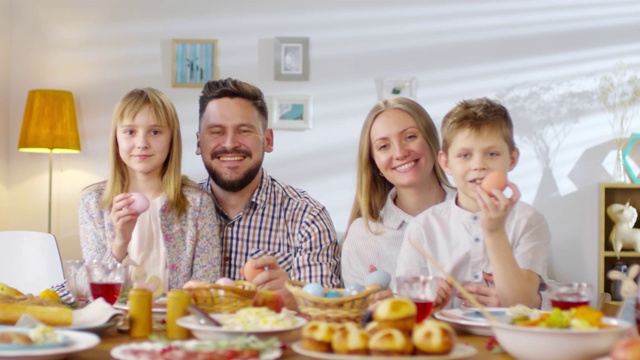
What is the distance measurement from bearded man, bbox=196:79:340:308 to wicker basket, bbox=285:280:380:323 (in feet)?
3.98

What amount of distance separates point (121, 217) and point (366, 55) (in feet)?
10.1

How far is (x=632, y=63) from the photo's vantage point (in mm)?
4941

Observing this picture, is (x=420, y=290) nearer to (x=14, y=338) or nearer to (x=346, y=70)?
(x=14, y=338)

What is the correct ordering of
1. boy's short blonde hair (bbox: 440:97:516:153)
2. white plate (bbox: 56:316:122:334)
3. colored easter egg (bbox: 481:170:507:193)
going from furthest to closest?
boy's short blonde hair (bbox: 440:97:516:153)
colored easter egg (bbox: 481:170:507:193)
white plate (bbox: 56:316:122:334)

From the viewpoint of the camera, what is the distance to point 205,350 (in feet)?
3.87

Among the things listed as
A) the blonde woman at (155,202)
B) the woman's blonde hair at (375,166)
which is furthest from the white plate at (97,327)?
the woman's blonde hair at (375,166)

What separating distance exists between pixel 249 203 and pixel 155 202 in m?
0.33

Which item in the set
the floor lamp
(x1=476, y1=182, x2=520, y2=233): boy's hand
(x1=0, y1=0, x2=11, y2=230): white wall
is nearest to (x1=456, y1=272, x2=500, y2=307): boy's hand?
(x1=476, y1=182, x2=520, y2=233): boy's hand

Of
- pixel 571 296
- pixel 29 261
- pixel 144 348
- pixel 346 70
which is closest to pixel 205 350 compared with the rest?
pixel 144 348

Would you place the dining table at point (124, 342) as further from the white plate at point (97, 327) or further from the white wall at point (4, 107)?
the white wall at point (4, 107)

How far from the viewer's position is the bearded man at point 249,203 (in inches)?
109

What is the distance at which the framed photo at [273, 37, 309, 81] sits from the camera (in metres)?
5.02

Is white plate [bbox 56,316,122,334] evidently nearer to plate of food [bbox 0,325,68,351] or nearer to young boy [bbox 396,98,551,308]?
plate of food [bbox 0,325,68,351]

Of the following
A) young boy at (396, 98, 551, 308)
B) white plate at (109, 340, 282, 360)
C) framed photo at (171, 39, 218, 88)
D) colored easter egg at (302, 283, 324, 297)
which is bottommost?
white plate at (109, 340, 282, 360)
